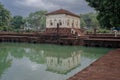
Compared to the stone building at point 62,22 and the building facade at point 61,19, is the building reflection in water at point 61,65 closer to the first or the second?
the stone building at point 62,22

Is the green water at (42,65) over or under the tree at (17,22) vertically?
under

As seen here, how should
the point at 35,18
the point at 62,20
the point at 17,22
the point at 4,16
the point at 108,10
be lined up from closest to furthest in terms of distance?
the point at 108,10 < the point at 62,20 < the point at 4,16 < the point at 17,22 < the point at 35,18

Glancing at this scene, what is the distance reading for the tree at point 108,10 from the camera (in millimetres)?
17172

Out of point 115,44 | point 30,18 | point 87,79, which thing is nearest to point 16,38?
point 115,44

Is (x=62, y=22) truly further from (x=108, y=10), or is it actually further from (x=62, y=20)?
(x=108, y=10)

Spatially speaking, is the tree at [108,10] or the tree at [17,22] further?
the tree at [17,22]

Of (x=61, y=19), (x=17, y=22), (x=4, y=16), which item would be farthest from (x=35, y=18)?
(x=61, y=19)

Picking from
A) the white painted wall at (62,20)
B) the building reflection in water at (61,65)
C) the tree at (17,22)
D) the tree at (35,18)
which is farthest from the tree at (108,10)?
the tree at (35,18)

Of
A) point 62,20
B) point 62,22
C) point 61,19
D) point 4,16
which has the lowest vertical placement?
point 62,22

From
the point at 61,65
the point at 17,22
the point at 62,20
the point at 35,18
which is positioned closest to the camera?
the point at 61,65

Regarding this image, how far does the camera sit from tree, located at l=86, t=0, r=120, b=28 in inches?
676

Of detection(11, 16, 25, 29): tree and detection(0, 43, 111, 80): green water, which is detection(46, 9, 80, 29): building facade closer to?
detection(0, 43, 111, 80): green water

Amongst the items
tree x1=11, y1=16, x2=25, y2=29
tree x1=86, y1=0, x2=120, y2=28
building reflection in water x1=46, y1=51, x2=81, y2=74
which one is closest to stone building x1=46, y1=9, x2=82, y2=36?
tree x1=86, y1=0, x2=120, y2=28

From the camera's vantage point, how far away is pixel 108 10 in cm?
1800
